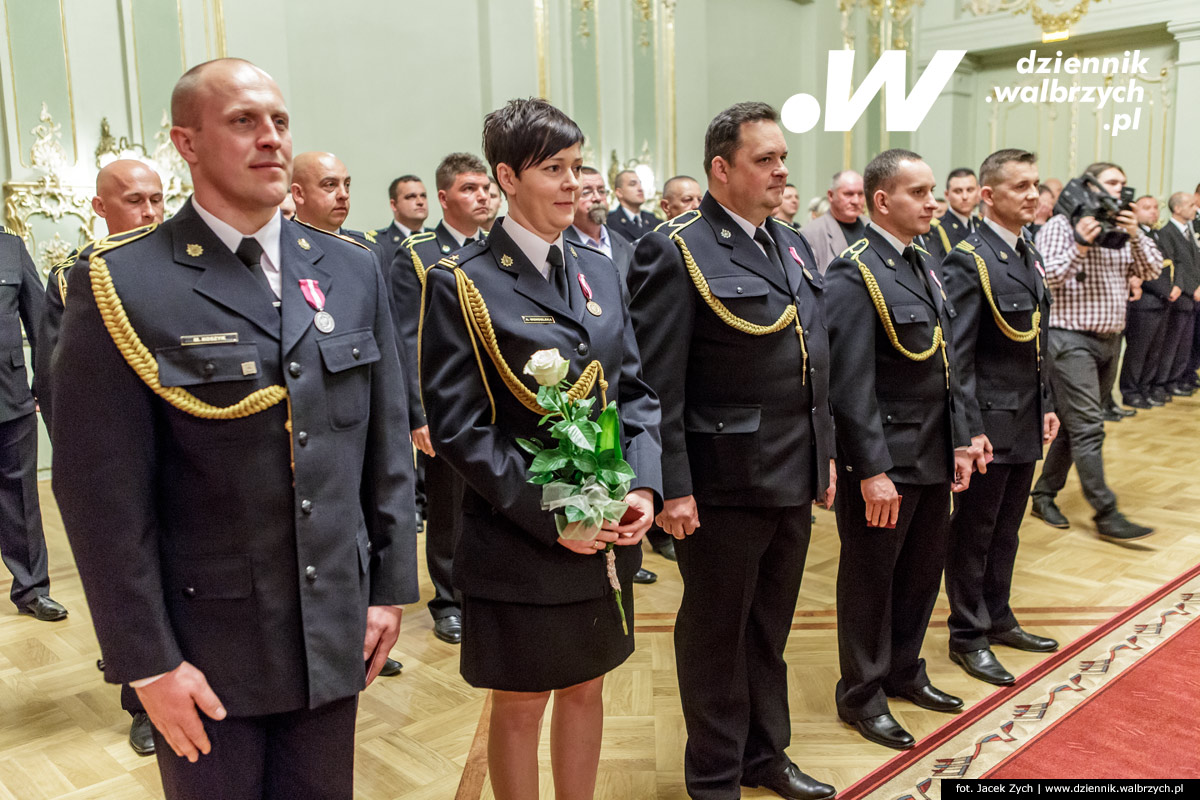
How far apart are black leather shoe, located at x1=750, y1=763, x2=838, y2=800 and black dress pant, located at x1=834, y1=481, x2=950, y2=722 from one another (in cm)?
37

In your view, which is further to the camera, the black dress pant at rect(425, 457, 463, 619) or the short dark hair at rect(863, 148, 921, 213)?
the black dress pant at rect(425, 457, 463, 619)

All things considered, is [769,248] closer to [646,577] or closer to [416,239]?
[416,239]

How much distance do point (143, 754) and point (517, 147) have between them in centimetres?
189

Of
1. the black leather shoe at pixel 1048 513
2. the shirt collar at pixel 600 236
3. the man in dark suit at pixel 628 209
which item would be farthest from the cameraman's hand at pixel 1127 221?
the man in dark suit at pixel 628 209

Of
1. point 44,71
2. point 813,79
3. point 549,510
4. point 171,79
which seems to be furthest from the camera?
point 813,79

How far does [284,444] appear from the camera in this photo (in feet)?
4.42

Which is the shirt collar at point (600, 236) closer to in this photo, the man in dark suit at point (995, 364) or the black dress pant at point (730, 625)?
the man in dark suit at point (995, 364)

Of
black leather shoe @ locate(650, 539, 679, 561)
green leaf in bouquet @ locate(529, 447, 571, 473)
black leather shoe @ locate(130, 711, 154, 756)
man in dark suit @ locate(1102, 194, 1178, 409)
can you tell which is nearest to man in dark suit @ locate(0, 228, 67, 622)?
black leather shoe @ locate(130, 711, 154, 756)

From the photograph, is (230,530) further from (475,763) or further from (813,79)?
(813,79)

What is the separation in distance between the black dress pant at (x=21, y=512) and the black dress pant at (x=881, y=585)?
2831mm

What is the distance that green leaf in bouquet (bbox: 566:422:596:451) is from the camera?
1.54 metres

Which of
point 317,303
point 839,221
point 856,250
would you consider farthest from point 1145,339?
point 317,303

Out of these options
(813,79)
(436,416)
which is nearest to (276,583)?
(436,416)

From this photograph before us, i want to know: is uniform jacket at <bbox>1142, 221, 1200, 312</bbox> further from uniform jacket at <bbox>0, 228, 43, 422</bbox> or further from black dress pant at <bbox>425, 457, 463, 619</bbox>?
uniform jacket at <bbox>0, 228, 43, 422</bbox>
